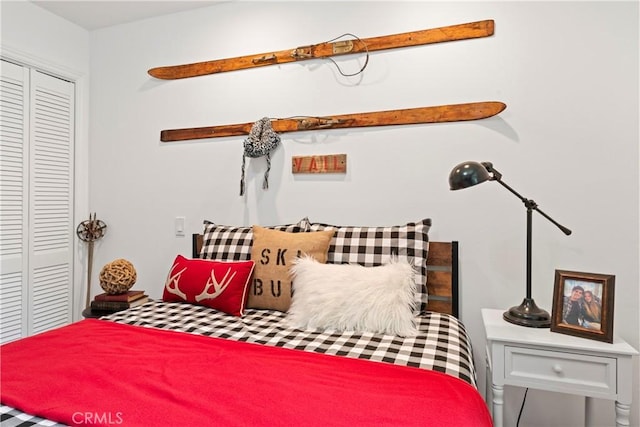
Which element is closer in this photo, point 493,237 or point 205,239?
point 493,237

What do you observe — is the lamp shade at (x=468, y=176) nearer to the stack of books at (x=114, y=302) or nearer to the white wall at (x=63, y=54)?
the stack of books at (x=114, y=302)

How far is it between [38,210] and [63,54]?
1167 millimetres

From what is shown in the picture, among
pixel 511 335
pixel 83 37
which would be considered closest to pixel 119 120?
pixel 83 37

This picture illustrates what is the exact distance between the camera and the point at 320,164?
2301 mm

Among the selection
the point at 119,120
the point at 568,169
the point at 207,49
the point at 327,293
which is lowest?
the point at 327,293

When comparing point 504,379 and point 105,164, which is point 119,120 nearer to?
point 105,164

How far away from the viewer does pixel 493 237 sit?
6.55ft

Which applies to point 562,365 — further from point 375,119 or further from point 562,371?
point 375,119

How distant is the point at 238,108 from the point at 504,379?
6.95ft

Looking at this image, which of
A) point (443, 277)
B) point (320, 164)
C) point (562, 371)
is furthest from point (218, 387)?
point (320, 164)

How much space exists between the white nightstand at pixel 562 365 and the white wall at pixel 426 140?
1.75 ft

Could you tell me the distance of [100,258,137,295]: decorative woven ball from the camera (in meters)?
2.25

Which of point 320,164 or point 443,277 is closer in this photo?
point 443,277

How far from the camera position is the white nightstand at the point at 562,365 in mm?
1358
